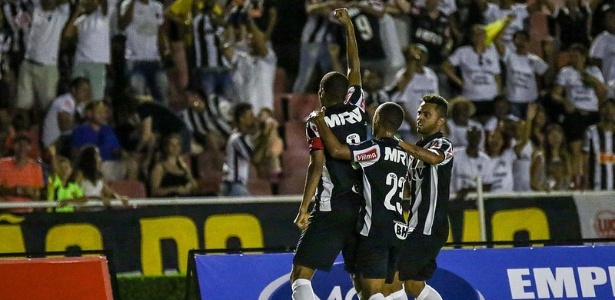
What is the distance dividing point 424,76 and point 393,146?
7.08 meters

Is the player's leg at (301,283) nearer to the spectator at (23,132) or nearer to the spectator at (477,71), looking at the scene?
the spectator at (23,132)

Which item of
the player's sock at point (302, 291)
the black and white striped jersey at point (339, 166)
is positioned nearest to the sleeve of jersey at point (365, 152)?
the black and white striped jersey at point (339, 166)

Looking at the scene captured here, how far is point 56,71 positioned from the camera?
15797mm

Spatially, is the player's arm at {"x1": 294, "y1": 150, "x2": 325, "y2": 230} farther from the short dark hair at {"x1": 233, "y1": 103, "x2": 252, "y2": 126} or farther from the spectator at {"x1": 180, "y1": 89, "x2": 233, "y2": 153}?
the spectator at {"x1": 180, "y1": 89, "x2": 233, "y2": 153}

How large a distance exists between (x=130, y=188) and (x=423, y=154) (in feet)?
19.3

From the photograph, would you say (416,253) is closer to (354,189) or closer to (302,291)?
(354,189)

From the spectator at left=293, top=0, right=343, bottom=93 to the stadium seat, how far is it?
3.10 m

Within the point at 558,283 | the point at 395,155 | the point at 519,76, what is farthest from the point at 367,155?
the point at 519,76

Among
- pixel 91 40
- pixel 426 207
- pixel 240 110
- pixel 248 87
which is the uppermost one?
pixel 91 40

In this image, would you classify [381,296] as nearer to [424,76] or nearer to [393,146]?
[393,146]

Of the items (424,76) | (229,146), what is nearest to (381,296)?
(229,146)

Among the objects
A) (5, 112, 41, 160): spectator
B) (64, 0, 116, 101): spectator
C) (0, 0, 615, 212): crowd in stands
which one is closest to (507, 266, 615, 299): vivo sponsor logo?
(0, 0, 615, 212): crowd in stands

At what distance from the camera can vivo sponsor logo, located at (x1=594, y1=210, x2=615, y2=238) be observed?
14289mm

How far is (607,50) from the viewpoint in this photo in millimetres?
18406
